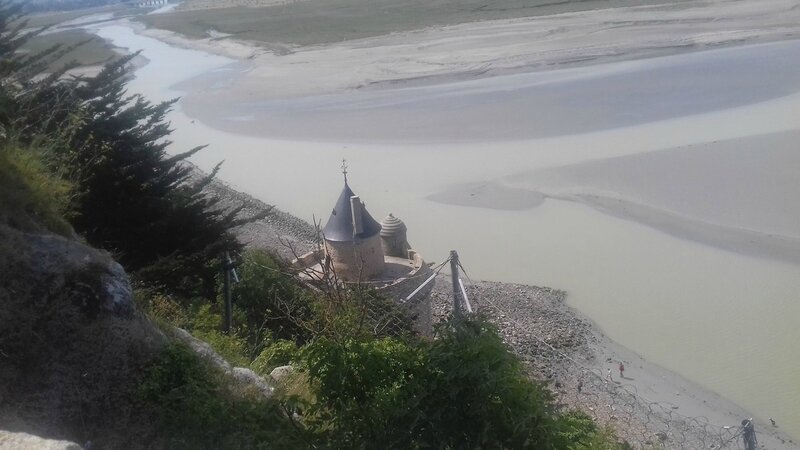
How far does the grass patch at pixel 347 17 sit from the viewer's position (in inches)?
2112

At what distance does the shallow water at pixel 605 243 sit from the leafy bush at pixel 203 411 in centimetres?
880

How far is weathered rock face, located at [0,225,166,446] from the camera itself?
5.49m

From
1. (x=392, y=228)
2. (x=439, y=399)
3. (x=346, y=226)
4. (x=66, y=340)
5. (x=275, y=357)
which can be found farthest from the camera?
(x=392, y=228)

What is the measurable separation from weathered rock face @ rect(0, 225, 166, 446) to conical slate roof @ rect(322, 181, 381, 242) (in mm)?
4951

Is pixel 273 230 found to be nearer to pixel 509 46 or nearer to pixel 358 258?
pixel 358 258

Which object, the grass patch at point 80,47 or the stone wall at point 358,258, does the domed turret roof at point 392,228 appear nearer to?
the stone wall at point 358,258

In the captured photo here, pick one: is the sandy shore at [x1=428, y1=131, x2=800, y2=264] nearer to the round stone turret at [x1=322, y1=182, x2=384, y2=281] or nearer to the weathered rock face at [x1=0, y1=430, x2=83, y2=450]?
the round stone turret at [x1=322, y1=182, x2=384, y2=281]

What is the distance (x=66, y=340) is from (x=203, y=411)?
1.31 meters

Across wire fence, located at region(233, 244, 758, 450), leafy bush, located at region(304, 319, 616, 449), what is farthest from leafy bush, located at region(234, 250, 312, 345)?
leafy bush, located at region(304, 319, 616, 449)

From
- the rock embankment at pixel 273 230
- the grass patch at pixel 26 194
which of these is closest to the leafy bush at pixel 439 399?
the grass patch at pixel 26 194

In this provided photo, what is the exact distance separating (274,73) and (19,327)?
131 ft

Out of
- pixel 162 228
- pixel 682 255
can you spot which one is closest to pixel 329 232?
pixel 162 228

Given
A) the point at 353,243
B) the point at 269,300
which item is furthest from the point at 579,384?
the point at 269,300

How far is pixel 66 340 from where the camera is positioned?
588 centimetres
